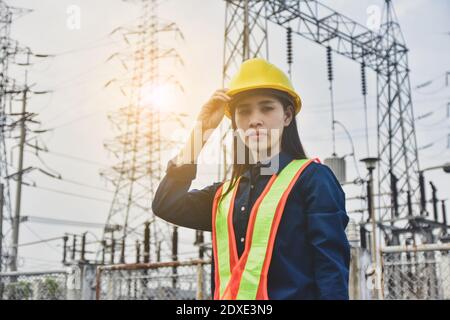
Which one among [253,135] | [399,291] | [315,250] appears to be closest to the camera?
[315,250]

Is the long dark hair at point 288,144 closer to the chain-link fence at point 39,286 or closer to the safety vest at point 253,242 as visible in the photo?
the safety vest at point 253,242

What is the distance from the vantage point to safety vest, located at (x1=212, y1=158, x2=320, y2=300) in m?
1.32

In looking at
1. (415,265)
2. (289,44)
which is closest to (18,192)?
(289,44)

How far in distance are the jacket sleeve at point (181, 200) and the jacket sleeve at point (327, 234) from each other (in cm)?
36

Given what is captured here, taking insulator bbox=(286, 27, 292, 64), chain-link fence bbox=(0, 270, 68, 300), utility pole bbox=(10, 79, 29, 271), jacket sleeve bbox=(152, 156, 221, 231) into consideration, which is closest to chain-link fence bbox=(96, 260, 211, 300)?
chain-link fence bbox=(0, 270, 68, 300)

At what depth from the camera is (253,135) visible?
4.91 ft

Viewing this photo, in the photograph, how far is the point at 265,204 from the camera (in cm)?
139

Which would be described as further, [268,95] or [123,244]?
[123,244]

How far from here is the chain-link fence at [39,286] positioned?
5.50 meters

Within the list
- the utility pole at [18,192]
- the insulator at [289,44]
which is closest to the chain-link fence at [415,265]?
the insulator at [289,44]

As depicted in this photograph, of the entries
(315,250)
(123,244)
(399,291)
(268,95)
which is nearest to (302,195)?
(315,250)
